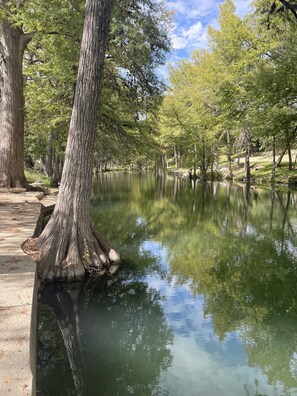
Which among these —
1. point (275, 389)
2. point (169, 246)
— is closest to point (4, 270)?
point (275, 389)

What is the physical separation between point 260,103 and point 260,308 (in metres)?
17.2

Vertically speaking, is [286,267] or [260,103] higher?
[260,103]

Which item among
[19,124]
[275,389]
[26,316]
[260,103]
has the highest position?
[260,103]

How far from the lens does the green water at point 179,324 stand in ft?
14.1

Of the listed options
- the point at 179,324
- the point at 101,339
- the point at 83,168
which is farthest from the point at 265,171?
the point at 101,339

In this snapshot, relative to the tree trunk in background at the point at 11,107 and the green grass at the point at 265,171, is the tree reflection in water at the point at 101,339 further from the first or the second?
the green grass at the point at 265,171

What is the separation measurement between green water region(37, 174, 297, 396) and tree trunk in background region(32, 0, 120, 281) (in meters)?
0.71

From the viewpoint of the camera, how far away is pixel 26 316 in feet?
13.8

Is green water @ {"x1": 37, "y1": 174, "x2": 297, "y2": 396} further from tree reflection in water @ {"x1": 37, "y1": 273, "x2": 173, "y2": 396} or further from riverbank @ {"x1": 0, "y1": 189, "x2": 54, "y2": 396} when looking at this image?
riverbank @ {"x1": 0, "y1": 189, "x2": 54, "y2": 396}

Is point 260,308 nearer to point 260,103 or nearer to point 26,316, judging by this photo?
point 26,316

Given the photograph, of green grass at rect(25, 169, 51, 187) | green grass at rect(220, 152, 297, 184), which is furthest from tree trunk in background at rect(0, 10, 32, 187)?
green grass at rect(220, 152, 297, 184)

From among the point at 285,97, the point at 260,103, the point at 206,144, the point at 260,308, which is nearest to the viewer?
the point at 260,308

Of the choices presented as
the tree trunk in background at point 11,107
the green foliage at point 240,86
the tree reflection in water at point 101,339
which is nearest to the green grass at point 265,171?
the green foliage at point 240,86

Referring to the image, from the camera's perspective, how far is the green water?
14.1 ft
